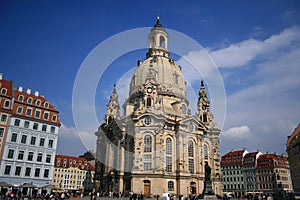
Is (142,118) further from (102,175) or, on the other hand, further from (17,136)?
(17,136)

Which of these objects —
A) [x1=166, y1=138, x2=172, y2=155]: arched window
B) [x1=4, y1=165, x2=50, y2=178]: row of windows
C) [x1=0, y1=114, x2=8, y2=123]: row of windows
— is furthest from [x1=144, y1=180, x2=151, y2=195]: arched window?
[x1=0, y1=114, x2=8, y2=123]: row of windows

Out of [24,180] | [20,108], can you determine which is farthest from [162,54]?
[24,180]

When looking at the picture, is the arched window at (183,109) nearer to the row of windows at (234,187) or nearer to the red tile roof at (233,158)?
the red tile roof at (233,158)

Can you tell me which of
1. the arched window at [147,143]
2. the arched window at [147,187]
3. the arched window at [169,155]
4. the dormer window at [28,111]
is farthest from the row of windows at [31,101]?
the arched window at [169,155]

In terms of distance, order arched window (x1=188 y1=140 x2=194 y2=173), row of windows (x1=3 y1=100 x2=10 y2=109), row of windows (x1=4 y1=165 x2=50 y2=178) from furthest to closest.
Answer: arched window (x1=188 y1=140 x2=194 y2=173) < row of windows (x1=3 y1=100 x2=10 y2=109) < row of windows (x1=4 y1=165 x2=50 y2=178)

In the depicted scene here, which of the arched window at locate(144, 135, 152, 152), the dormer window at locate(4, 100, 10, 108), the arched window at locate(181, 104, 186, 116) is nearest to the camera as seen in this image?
the dormer window at locate(4, 100, 10, 108)

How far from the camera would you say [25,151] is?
151 feet

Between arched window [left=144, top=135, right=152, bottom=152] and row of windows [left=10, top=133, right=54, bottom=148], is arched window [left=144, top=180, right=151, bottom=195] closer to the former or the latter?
arched window [left=144, top=135, right=152, bottom=152]

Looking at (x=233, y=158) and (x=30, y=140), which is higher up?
(x=233, y=158)

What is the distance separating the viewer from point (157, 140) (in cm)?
5372

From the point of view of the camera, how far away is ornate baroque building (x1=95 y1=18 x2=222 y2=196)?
5262 cm

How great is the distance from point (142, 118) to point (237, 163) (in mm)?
50869

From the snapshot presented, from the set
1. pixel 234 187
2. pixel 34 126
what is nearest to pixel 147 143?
pixel 34 126

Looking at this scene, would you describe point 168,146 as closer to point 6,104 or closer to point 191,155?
point 191,155
